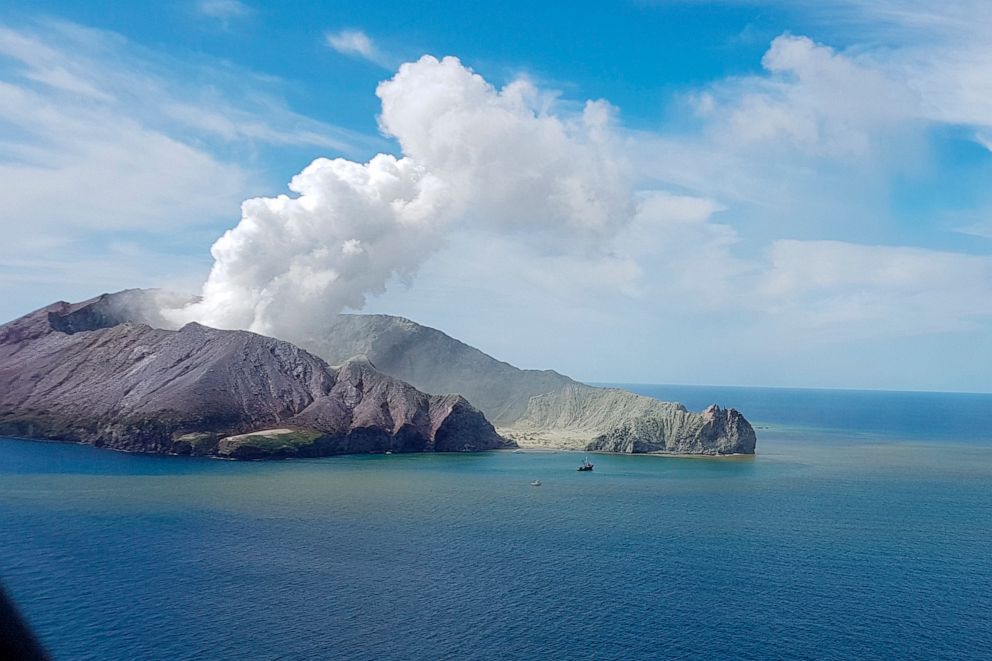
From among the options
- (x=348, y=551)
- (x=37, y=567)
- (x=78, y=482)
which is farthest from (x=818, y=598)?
(x=78, y=482)

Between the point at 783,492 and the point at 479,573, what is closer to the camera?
the point at 479,573

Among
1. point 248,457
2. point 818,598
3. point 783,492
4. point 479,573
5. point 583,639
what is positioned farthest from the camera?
point 248,457

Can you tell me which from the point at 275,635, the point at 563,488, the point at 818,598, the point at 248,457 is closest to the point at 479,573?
the point at 275,635

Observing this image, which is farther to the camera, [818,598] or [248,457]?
[248,457]

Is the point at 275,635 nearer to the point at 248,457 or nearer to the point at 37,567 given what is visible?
the point at 37,567

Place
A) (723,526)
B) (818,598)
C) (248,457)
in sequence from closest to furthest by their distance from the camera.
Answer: (818,598) < (723,526) < (248,457)

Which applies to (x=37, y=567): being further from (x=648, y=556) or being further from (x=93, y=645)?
(x=648, y=556)
